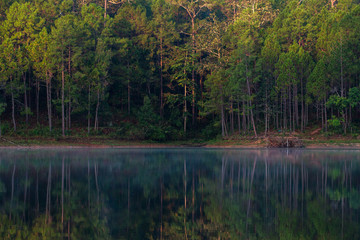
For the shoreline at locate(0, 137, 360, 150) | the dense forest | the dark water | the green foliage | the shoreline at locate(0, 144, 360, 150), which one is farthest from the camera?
the green foliage

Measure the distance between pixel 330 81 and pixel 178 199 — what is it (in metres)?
39.6

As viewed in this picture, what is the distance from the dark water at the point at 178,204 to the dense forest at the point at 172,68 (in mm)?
28266

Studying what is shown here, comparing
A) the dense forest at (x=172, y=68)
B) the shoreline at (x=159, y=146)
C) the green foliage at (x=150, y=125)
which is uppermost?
the dense forest at (x=172, y=68)

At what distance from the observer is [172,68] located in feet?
197

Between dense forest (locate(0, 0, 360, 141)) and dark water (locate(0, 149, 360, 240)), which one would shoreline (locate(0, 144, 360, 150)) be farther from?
dark water (locate(0, 149, 360, 240))

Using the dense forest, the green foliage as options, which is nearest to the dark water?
the green foliage

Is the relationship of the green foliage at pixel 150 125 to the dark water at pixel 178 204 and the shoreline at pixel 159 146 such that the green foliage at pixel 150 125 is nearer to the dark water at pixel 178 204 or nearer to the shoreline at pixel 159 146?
the shoreline at pixel 159 146

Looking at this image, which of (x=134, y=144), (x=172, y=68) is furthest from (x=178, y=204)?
(x=172, y=68)

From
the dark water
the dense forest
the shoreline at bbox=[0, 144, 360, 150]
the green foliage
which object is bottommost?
the dark water

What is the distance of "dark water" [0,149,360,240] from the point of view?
1062 centimetres

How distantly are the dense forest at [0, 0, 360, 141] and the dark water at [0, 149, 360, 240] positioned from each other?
92.7 feet

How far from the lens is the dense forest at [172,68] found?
4919 cm

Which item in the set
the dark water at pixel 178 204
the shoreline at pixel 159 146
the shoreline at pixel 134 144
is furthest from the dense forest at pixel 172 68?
the dark water at pixel 178 204

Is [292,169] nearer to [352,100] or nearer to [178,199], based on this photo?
[178,199]
